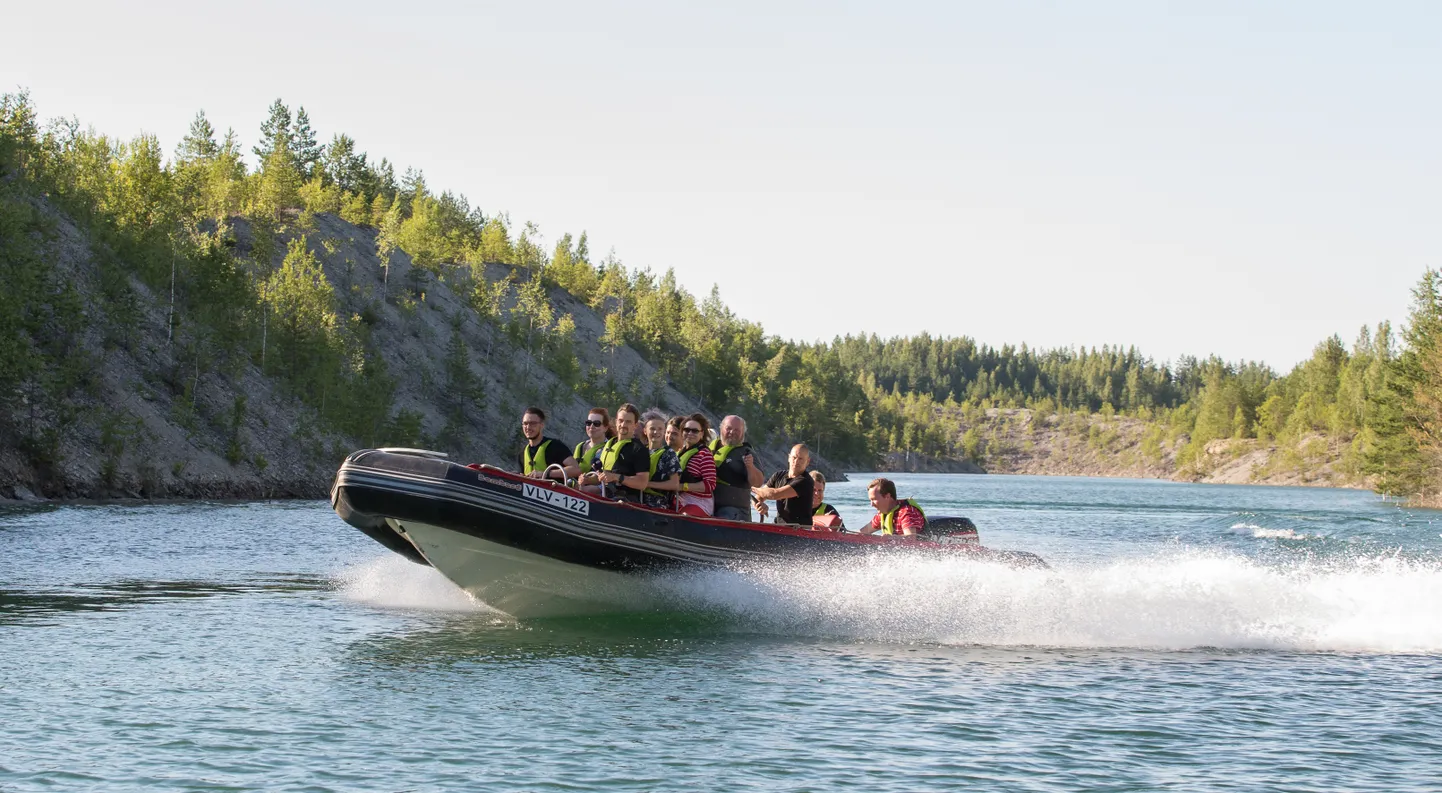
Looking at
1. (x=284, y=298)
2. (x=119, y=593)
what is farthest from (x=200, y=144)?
(x=119, y=593)

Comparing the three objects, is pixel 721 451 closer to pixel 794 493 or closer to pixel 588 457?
pixel 794 493

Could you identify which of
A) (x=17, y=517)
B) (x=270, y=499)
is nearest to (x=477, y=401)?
(x=270, y=499)

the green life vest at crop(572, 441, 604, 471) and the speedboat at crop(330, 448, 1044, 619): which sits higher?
the green life vest at crop(572, 441, 604, 471)

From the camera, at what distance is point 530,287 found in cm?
9462

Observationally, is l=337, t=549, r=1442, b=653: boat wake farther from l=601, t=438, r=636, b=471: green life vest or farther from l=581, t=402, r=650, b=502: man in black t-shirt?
l=601, t=438, r=636, b=471: green life vest

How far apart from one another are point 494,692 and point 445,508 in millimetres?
2994

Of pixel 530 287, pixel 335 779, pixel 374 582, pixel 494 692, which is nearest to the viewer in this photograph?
pixel 335 779

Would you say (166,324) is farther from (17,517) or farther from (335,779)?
(335,779)

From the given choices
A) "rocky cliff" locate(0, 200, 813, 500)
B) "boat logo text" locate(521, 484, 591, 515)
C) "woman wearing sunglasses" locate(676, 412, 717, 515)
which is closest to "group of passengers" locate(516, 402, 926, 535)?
"woman wearing sunglasses" locate(676, 412, 717, 515)

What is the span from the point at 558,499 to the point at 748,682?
10.6ft

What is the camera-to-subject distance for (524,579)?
1556 centimetres

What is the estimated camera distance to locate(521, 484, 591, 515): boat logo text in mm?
14797

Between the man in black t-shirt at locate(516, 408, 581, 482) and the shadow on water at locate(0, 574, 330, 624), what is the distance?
5.36 metres

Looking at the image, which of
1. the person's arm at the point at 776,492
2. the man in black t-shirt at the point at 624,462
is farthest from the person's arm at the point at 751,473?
the man in black t-shirt at the point at 624,462
